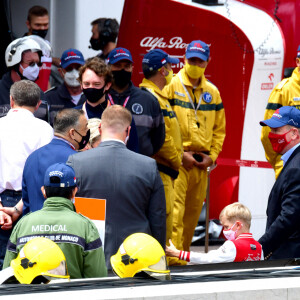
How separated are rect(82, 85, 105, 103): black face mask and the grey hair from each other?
64 centimetres

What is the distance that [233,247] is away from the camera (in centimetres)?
607

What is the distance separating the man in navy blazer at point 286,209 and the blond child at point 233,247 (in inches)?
4.5

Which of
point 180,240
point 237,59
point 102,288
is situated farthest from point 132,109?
point 102,288

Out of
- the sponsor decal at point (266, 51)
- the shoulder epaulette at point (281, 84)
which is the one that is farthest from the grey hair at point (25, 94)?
the sponsor decal at point (266, 51)

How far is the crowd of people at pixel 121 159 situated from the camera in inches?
204

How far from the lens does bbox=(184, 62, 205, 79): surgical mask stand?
857 centimetres

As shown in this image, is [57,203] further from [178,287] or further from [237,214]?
[237,214]

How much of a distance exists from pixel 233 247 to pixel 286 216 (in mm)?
377

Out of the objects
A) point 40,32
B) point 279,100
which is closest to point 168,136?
point 279,100

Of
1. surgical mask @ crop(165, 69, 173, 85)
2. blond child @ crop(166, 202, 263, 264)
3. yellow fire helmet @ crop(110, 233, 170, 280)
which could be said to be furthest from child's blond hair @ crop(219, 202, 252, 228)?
surgical mask @ crop(165, 69, 173, 85)

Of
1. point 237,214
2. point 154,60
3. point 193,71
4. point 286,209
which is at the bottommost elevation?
point 237,214

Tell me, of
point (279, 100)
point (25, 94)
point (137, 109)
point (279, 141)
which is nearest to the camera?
point (279, 141)

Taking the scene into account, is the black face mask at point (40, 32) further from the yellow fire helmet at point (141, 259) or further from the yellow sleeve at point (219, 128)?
the yellow fire helmet at point (141, 259)

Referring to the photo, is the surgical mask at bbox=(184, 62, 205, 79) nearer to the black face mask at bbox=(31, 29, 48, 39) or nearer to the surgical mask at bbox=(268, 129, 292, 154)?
the black face mask at bbox=(31, 29, 48, 39)
